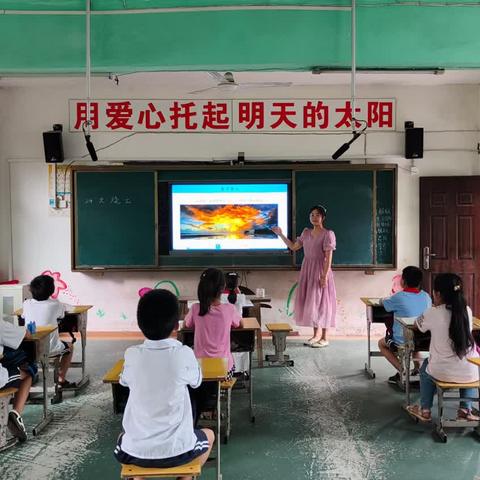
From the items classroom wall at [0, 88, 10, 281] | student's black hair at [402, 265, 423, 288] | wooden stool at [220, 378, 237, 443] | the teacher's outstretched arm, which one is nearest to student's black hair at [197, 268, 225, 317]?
wooden stool at [220, 378, 237, 443]

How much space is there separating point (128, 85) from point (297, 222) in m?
2.47

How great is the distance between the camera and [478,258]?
6.05 m

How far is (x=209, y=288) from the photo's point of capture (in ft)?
10.2

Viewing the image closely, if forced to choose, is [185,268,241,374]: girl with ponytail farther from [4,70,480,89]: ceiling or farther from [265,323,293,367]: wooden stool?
[4,70,480,89]: ceiling

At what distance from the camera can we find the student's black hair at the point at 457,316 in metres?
3.06

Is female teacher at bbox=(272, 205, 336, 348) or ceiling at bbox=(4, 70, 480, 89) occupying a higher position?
ceiling at bbox=(4, 70, 480, 89)

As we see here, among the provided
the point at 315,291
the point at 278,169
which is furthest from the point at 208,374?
the point at 278,169

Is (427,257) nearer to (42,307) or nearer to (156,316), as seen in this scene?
(42,307)

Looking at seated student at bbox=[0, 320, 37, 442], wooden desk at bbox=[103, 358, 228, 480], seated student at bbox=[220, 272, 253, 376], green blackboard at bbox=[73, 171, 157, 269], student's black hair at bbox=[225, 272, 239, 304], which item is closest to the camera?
wooden desk at bbox=[103, 358, 228, 480]

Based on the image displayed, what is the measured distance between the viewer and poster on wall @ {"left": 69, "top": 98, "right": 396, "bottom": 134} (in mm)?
6176

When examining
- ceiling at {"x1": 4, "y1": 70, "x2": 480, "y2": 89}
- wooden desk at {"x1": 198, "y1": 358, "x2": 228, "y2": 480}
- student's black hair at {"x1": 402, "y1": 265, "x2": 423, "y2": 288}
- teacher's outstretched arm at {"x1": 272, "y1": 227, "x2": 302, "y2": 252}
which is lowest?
wooden desk at {"x1": 198, "y1": 358, "x2": 228, "y2": 480}

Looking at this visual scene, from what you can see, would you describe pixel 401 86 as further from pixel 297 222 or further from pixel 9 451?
pixel 9 451

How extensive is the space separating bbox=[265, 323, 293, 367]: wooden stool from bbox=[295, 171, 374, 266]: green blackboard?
1.53 metres

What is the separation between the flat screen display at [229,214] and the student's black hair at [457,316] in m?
3.15
